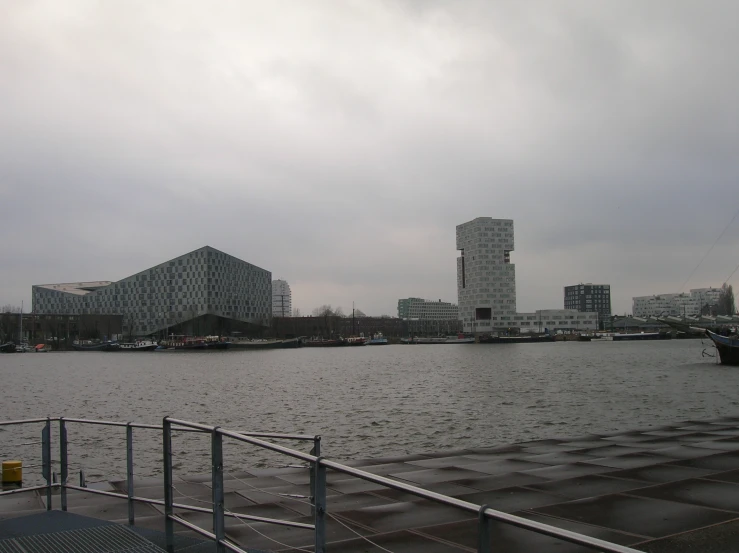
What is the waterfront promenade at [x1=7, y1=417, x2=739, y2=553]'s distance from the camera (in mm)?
7902

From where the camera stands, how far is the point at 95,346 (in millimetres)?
177500

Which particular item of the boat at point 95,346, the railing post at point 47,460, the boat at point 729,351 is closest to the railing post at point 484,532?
the railing post at point 47,460

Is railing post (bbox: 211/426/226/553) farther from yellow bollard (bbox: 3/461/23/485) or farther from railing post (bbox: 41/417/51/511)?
yellow bollard (bbox: 3/461/23/485)

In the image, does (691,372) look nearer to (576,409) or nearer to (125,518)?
(576,409)

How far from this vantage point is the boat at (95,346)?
6713 inches

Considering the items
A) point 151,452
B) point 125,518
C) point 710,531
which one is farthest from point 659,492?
point 151,452

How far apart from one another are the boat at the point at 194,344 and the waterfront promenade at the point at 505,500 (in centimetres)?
16152

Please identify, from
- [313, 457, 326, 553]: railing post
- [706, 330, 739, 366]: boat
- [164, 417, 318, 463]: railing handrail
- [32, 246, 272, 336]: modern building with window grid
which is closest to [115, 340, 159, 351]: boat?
[32, 246, 272, 336]: modern building with window grid

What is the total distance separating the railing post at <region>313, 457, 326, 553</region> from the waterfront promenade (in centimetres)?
109

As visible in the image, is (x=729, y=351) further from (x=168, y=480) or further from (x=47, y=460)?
(x=168, y=480)

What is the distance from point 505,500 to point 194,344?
16821 centimetres

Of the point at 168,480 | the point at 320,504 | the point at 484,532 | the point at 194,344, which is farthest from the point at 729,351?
the point at 194,344

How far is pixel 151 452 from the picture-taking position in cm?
2194

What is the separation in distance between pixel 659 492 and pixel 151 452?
16967 millimetres
